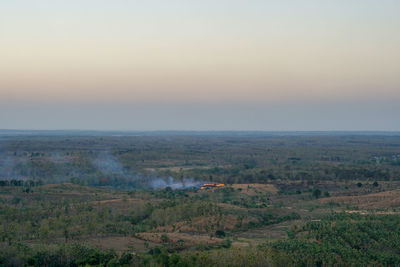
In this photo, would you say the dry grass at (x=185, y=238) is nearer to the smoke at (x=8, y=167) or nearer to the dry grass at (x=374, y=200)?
the dry grass at (x=374, y=200)

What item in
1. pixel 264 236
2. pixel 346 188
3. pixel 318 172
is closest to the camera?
pixel 264 236

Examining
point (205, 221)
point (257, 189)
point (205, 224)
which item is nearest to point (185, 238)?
point (205, 224)

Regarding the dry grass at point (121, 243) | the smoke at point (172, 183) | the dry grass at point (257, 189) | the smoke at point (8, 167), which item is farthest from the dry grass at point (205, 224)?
the smoke at point (8, 167)

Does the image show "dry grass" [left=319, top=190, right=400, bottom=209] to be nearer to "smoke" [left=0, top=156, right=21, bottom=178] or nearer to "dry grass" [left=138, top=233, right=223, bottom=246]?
"dry grass" [left=138, top=233, right=223, bottom=246]

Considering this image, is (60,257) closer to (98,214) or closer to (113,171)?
(98,214)

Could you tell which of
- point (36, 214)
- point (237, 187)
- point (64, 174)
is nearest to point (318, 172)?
point (237, 187)

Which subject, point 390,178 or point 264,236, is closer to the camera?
point 264,236

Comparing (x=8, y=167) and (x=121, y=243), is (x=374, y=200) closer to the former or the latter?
(x=121, y=243)

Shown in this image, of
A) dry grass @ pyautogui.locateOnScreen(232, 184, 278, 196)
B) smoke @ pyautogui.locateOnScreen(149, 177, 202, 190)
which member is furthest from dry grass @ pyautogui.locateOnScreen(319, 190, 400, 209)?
smoke @ pyautogui.locateOnScreen(149, 177, 202, 190)
